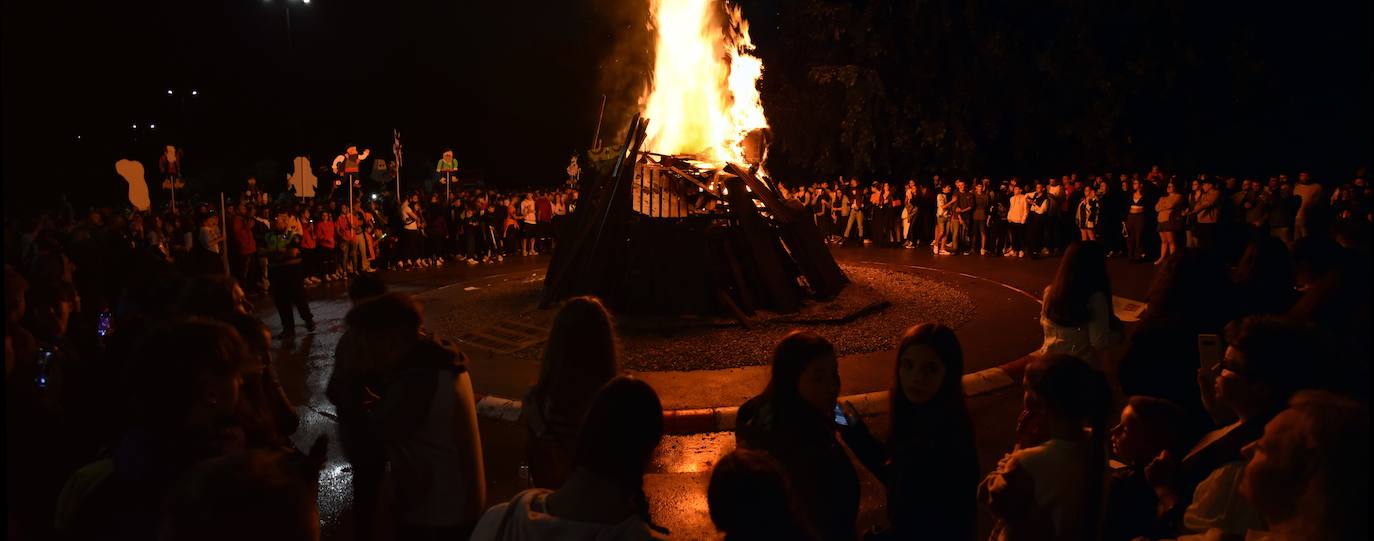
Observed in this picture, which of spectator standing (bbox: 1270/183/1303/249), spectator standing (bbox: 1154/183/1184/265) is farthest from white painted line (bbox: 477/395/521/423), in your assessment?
spectator standing (bbox: 1270/183/1303/249)

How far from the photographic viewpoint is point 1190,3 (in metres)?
23.7

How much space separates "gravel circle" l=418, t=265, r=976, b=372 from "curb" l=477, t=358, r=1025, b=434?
0.98 metres

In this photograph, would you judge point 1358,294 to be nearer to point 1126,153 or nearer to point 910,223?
point 910,223

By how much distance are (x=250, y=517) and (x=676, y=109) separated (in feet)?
42.7

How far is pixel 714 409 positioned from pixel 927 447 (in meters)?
4.79

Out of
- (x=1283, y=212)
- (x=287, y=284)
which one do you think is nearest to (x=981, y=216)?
(x=1283, y=212)

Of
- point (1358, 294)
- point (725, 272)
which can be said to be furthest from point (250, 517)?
point (725, 272)

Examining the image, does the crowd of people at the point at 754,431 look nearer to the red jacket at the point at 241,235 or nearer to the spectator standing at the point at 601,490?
the spectator standing at the point at 601,490

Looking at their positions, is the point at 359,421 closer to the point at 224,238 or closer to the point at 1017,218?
the point at 224,238

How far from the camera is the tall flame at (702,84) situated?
45.6 feet

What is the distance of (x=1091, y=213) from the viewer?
1978 centimetres

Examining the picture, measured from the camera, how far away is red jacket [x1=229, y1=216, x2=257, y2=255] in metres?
15.6

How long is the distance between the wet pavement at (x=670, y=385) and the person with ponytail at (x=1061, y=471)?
7.81 ft

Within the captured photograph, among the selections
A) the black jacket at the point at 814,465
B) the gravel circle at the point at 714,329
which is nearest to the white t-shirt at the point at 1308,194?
the gravel circle at the point at 714,329
